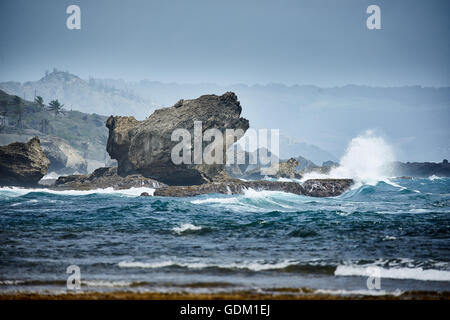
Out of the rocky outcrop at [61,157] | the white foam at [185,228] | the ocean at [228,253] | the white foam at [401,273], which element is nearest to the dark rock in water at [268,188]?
the ocean at [228,253]

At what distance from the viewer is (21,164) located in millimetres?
55875

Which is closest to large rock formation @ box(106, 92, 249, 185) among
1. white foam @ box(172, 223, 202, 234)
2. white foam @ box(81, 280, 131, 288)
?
white foam @ box(172, 223, 202, 234)

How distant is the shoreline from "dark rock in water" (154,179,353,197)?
113 feet

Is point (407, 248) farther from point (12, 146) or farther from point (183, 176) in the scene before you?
point (12, 146)

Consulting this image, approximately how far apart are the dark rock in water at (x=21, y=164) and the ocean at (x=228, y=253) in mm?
35255

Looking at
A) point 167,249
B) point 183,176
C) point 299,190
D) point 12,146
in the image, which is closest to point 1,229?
point 167,249

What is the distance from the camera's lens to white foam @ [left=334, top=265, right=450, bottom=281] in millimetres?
10199

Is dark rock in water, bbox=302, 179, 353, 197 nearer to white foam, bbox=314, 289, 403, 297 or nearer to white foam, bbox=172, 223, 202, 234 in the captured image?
white foam, bbox=172, 223, 202, 234

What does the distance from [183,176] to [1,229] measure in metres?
36.0

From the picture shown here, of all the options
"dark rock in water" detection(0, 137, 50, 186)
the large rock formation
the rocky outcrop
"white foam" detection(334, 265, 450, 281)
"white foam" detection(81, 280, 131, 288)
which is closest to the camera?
"white foam" detection(81, 280, 131, 288)

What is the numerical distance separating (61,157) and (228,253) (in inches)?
5455

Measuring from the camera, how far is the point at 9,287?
9117 millimetres

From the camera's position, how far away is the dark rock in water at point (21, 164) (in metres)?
54.8

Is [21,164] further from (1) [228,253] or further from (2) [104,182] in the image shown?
(1) [228,253]
